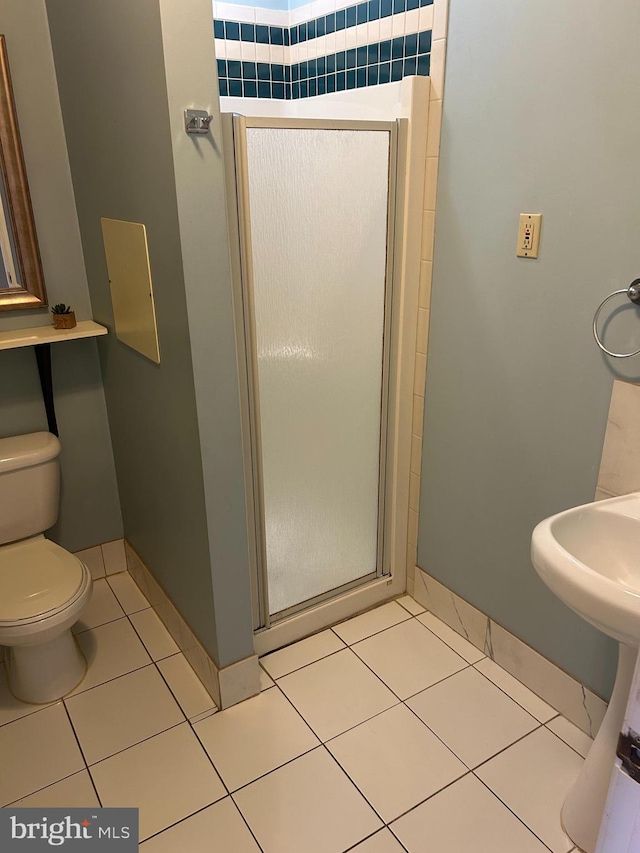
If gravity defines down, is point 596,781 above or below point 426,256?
below

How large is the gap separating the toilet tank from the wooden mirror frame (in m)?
0.45

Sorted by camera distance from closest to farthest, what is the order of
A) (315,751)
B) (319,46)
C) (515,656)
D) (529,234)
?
(529,234), (315,751), (515,656), (319,46)

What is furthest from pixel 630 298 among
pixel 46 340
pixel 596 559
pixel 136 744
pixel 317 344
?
pixel 136 744

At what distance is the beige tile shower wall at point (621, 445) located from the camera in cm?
147

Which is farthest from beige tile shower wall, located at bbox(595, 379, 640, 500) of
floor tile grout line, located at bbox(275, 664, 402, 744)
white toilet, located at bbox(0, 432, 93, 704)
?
white toilet, located at bbox(0, 432, 93, 704)

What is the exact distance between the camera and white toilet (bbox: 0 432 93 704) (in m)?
1.78

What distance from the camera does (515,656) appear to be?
6.43 feet

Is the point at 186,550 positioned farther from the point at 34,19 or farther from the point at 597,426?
the point at 34,19

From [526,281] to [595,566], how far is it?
29.6 inches

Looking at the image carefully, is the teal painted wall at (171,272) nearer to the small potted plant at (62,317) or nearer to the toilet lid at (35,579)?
the small potted plant at (62,317)

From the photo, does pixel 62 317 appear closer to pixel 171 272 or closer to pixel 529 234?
pixel 171 272

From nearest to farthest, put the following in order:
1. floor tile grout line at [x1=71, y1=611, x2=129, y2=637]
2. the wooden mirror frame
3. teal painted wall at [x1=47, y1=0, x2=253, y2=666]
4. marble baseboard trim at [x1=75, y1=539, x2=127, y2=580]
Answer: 1. teal painted wall at [x1=47, y1=0, x2=253, y2=666]
2. the wooden mirror frame
3. floor tile grout line at [x1=71, y1=611, x2=129, y2=637]
4. marble baseboard trim at [x1=75, y1=539, x2=127, y2=580]

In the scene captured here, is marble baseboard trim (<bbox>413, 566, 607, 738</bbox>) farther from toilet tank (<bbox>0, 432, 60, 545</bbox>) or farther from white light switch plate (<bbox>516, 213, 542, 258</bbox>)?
toilet tank (<bbox>0, 432, 60, 545</bbox>)

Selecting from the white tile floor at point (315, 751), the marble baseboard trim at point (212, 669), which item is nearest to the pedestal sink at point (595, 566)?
the white tile floor at point (315, 751)
